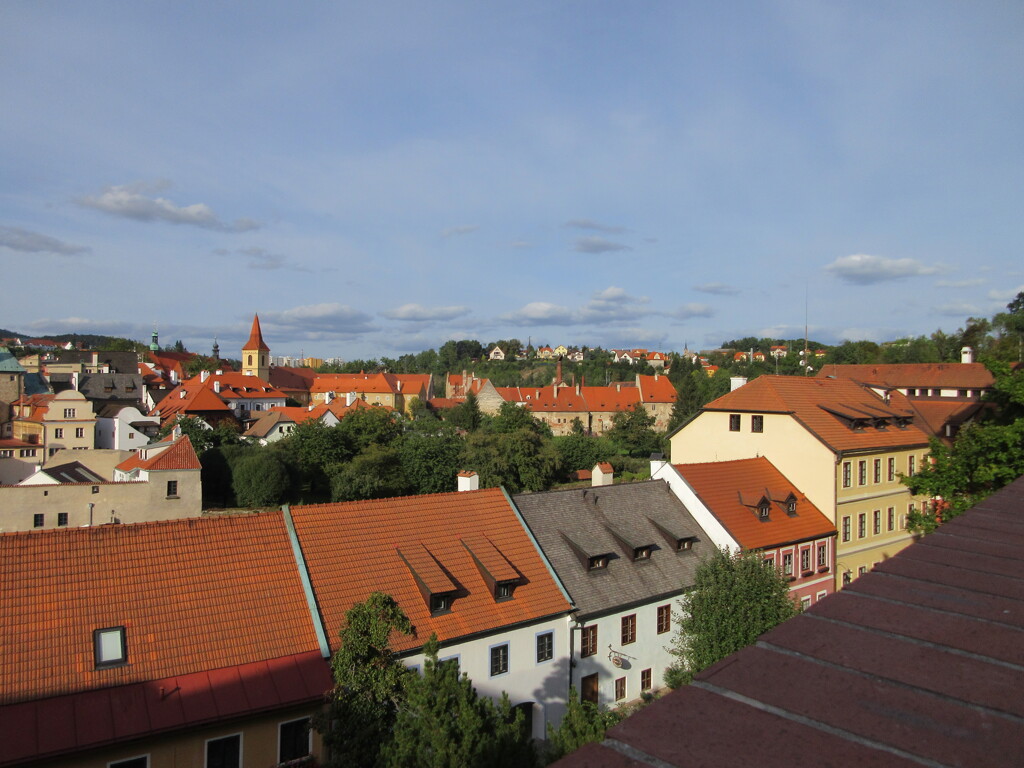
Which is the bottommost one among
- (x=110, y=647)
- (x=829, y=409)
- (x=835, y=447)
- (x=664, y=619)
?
(x=664, y=619)

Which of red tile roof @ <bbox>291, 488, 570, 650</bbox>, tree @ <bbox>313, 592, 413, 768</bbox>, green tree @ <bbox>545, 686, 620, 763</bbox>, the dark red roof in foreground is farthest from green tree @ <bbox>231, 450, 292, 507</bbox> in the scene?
the dark red roof in foreground

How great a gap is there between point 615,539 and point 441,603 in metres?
7.28

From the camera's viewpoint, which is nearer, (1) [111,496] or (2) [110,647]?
(2) [110,647]

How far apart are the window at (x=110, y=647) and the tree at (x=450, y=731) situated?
23.1 ft

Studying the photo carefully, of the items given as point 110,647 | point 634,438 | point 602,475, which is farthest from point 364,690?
point 634,438

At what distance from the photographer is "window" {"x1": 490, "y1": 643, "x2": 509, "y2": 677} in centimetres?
1722

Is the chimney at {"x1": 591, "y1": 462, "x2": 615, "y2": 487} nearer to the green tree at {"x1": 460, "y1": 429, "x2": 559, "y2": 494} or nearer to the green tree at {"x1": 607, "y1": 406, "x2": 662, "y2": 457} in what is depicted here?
the green tree at {"x1": 460, "y1": 429, "x2": 559, "y2": 494}

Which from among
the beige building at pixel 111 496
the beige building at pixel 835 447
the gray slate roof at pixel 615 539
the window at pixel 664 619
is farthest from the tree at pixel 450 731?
the beige building at pixel 111 496

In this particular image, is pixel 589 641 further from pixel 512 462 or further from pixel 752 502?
pixel 512 462

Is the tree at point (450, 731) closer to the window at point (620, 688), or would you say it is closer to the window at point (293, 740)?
the window at point (293, 740)

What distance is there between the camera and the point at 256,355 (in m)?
112

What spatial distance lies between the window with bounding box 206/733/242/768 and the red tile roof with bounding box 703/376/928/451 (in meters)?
23.5

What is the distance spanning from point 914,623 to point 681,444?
3270 cm

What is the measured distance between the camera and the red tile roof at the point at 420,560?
54.7 ft
